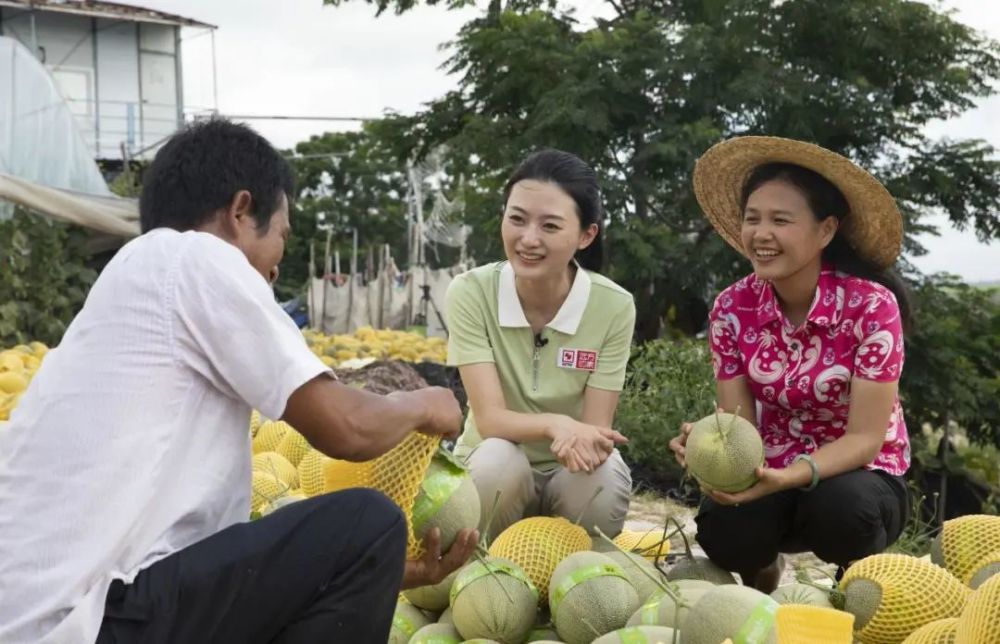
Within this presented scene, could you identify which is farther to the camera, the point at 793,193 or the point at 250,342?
the point at 793,193

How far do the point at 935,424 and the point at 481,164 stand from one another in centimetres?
440

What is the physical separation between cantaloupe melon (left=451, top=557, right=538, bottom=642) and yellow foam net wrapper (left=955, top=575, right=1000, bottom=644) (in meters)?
1.03

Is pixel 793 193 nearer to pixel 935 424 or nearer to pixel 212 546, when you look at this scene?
pixel 212 546

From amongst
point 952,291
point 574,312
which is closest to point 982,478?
point 952,291

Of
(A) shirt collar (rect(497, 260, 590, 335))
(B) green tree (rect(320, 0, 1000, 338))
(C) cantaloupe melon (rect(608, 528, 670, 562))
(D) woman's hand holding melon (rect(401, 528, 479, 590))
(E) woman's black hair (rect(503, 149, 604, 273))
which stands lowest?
(C) cantaloupe melon (rect(608, 528, 670, 562))

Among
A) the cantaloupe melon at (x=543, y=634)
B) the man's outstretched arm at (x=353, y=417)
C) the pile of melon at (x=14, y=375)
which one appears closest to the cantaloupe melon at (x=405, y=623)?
the cantaloupe melon at (x=543, y=634)

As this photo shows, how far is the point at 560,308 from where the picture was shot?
373 cm

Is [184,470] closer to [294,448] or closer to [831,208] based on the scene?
[831,208]

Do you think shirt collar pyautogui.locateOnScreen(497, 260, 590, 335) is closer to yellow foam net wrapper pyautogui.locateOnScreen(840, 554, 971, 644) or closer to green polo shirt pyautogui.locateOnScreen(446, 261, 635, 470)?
green polo shirt pyautogui.locateOnScreen(446, 261, 635, 470)

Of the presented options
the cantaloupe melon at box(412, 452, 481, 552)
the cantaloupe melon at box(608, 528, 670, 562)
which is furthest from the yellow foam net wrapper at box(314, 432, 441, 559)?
the cantaloupe melon at box(608, 528, 670, 562)

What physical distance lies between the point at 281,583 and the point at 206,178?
2.69 feet

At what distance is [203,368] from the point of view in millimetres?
2021

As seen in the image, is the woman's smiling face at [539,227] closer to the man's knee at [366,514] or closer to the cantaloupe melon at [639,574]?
the cantaloupe melon at [639,574]

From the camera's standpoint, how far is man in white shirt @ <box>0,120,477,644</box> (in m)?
1.94
